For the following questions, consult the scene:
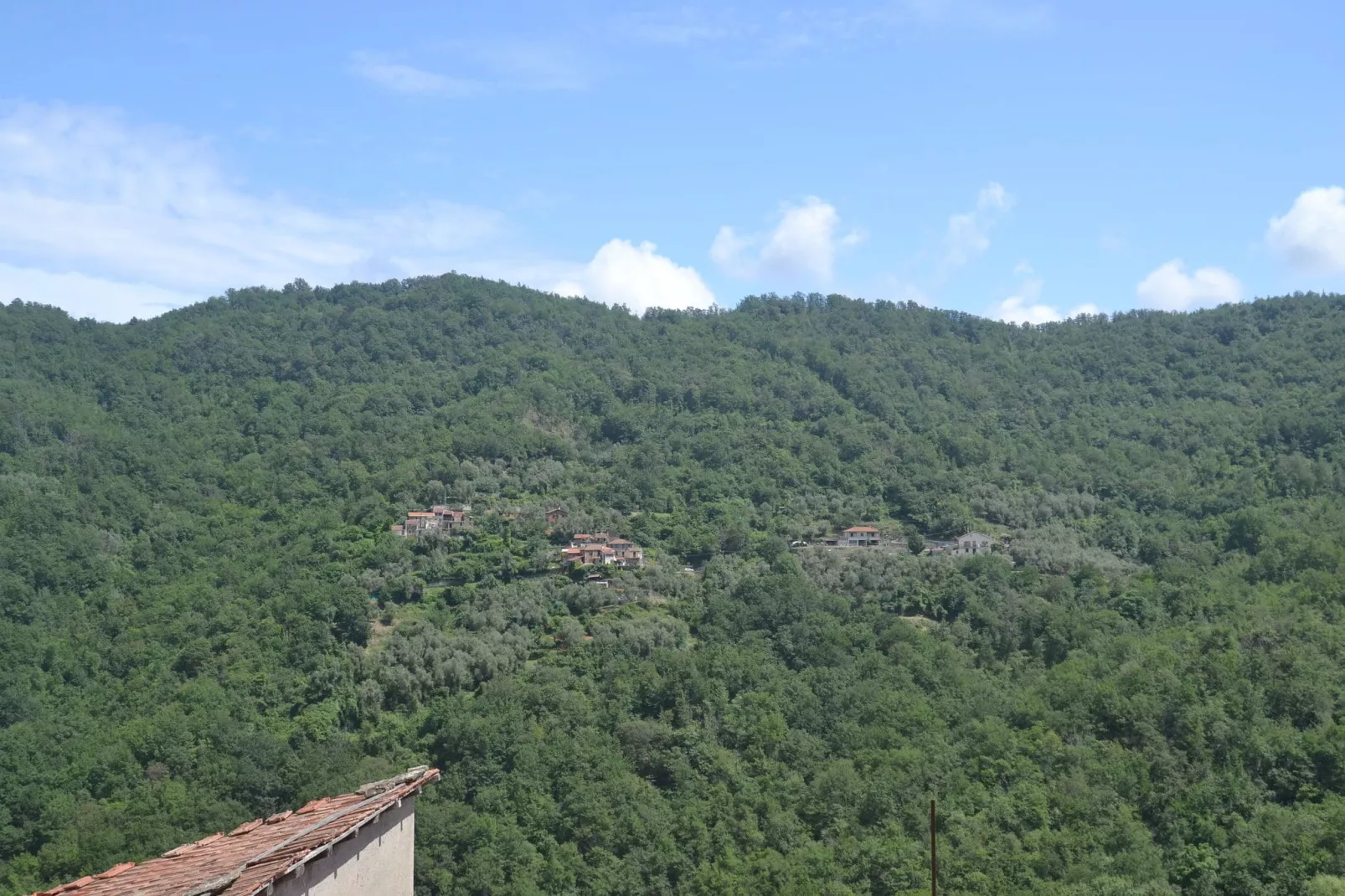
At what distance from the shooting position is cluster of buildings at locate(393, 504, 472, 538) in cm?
6076

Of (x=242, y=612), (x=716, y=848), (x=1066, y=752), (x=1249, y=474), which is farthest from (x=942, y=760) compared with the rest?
(x=1249, y=474)

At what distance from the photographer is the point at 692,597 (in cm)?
5566

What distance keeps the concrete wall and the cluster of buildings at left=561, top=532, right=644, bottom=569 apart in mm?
50309

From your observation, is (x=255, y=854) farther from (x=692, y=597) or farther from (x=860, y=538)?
(x=860, y=538)

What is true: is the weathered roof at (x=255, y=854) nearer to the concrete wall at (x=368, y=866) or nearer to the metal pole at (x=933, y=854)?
the concrete wall at (x=368, y=866)

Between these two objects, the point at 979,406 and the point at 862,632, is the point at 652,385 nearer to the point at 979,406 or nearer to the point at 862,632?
the point at 979,406

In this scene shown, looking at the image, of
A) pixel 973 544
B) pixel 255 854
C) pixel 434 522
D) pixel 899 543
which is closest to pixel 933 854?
pixel 255 854

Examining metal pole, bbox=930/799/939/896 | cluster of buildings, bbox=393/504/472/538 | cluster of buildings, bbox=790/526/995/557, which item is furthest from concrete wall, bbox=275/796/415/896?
cluster of buildings, bbox=790/526/995/557

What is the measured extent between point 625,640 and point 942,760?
1569 cm

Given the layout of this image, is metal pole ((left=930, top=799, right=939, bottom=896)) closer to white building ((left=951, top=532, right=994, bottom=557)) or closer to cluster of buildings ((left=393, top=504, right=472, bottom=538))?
cluster of buildings ((left=393, top=504, right=472, bottom=538))

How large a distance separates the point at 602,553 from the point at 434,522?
879 centimetres

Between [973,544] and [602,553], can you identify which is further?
[973,544]

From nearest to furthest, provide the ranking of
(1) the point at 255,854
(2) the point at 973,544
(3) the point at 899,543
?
(1) the point at 255,854 < (2) the point at 973,544 < (3) the point at 899,543

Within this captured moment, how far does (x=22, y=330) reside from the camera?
85000 millimetres
